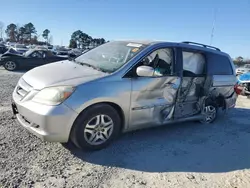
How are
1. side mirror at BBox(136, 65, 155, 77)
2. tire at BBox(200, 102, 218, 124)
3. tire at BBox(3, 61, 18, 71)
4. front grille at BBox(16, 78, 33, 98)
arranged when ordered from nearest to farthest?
front grille at BBox(16, 78, 33, 98), side mirror at BBox(136, 65, 155, 77), tire at BBox(200, 102, 218, 124), tire at BBox(3, 61, 18, 71)

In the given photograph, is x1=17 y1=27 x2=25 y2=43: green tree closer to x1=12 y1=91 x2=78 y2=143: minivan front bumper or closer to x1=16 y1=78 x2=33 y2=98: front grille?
x1=16 y1=78 x2=33 y2=98: front grille

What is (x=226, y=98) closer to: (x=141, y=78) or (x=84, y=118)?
(x=141, y=78)

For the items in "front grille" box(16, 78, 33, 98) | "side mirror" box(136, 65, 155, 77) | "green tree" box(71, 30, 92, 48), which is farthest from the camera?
"green tree" box(71, 30, 92, 48)

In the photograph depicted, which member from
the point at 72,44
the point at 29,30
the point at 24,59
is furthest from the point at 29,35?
the point at 24,59

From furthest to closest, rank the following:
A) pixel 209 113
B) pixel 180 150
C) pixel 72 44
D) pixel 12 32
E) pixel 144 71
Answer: pixel 12 32, pixel 72 44, pixel 209 113, pixel 180 150, pixel 144 71

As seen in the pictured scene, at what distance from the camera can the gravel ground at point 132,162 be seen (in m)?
3.11

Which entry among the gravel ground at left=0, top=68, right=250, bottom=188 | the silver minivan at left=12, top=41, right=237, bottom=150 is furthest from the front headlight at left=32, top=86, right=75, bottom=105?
the gravel ground at left=0, top=68, right=250, bottom=188

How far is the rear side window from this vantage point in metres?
5.44

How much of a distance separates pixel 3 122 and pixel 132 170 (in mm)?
2685

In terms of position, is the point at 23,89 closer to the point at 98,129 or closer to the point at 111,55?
the point at 98,129

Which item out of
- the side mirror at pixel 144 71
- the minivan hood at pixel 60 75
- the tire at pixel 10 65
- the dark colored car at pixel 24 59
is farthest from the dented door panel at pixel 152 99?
the tire at pixel 10 65

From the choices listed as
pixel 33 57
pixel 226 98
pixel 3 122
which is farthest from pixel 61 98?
pixel 33 57

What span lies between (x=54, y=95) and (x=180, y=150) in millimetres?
2271

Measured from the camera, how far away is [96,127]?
3.74 m
